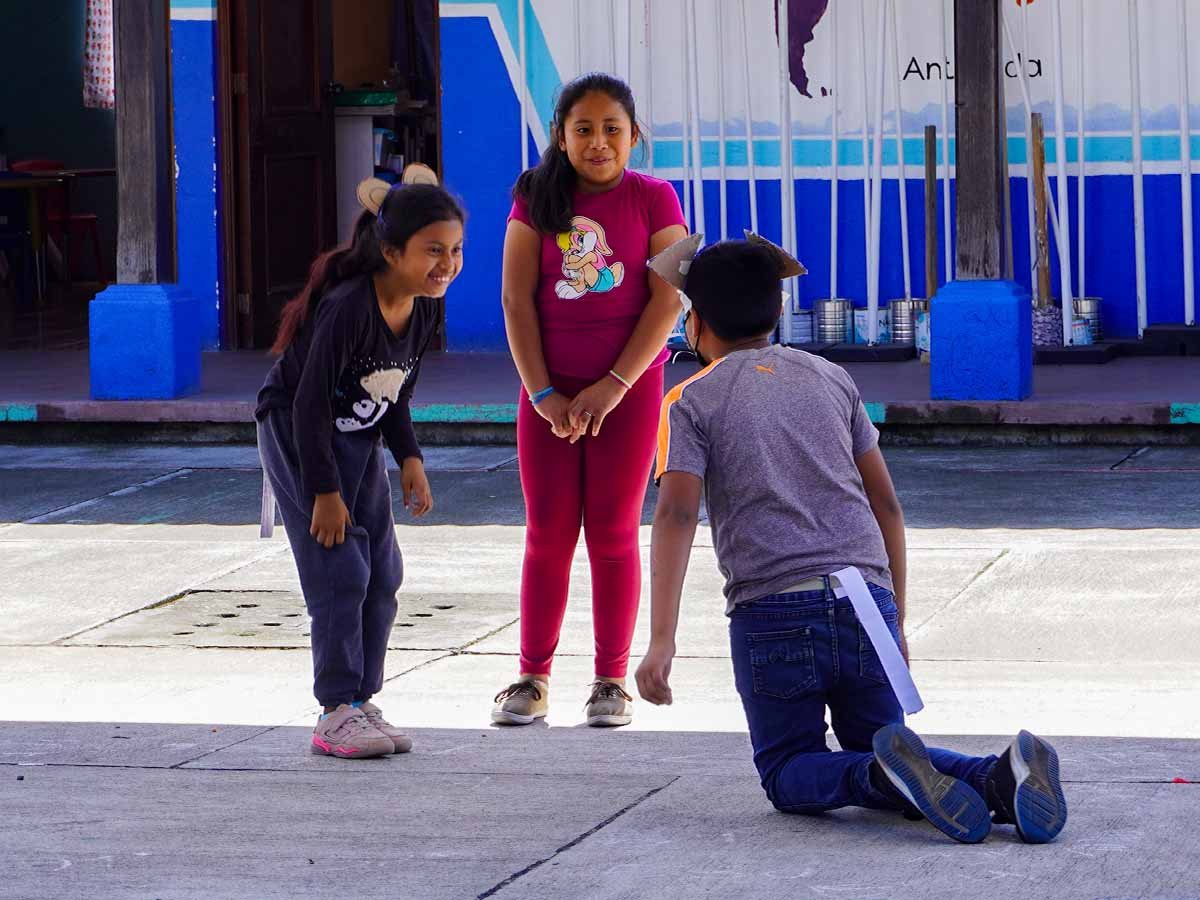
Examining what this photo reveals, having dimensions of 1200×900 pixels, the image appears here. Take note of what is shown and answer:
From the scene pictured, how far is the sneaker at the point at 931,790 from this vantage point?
393 centimetres

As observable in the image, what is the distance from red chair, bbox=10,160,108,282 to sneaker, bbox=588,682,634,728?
15.9 m

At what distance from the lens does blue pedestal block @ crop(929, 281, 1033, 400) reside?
414 inches

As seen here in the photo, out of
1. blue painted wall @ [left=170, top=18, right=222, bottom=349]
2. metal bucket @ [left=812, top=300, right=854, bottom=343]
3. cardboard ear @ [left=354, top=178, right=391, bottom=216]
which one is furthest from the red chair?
cardboard ear @ [left=354, top=178, right=391, bottom=216]

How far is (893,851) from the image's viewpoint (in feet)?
12.9

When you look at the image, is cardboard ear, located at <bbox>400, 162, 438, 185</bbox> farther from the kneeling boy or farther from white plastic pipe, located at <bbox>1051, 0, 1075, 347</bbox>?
white plastic pipe, located at <bbox>1051, 0, 1075, 347</bbox>

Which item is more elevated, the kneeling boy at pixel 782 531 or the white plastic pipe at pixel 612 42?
the white plastic pipe at pixel 612 42

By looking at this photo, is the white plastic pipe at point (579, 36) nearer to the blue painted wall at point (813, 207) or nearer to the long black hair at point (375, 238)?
the blue painted wall at point (813, 207)

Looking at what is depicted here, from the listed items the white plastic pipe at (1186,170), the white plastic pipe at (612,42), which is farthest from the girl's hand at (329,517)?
the white plastic pipe at (1186,170)

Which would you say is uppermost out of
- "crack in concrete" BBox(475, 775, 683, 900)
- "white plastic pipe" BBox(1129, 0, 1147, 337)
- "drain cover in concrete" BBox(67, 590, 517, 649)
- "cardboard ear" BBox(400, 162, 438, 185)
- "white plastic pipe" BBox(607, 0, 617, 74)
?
"white plastic pipe" BBox(607, 0, 617, 74)

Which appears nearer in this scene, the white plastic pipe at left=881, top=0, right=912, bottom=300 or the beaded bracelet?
the beaded bracelet

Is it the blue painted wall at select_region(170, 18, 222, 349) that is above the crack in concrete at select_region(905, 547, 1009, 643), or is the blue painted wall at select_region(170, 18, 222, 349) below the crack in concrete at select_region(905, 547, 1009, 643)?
above

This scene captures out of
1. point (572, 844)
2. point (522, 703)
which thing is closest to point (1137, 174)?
point (522, 703)

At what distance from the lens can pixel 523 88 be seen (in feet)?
43.7

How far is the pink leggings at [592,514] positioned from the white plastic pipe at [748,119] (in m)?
7.62
